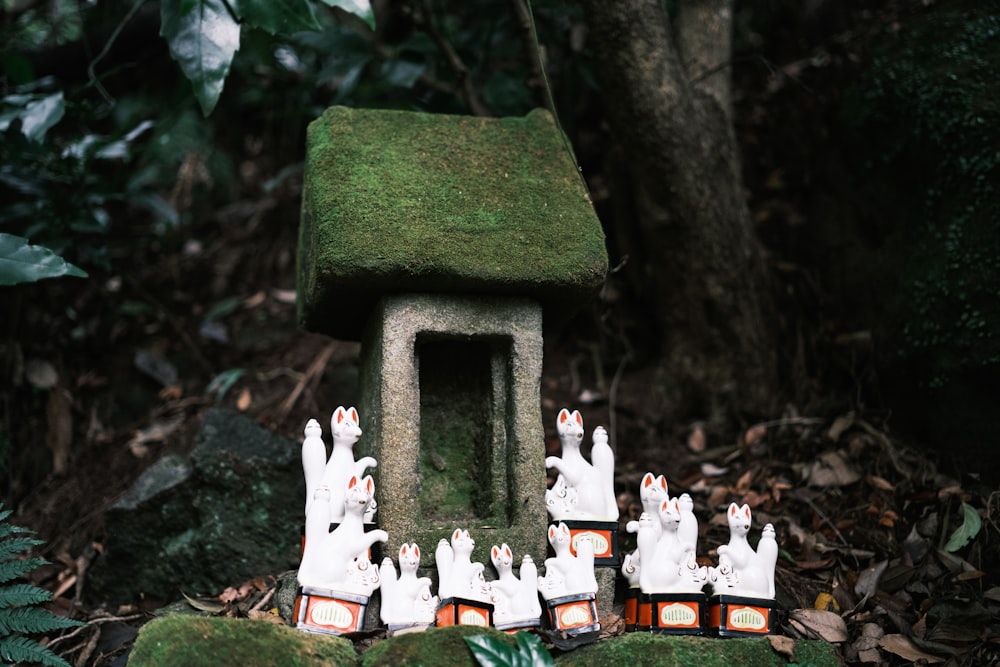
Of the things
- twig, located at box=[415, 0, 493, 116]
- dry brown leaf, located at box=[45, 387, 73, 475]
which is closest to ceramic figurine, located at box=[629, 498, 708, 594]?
twig, located at box=[415, 0, 493, 116]

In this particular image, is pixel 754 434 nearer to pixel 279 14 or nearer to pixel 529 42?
pixel 529 42

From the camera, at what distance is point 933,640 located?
285 cm

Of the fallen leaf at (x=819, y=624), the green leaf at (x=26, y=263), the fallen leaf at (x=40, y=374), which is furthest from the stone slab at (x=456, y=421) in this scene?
the fallen leaf at (x=40, y=374)

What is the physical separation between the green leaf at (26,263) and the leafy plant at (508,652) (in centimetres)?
192

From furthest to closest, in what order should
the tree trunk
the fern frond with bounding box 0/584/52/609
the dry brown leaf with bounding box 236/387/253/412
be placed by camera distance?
the dry brown leaf with bounding box 236/387/253/412, the tree trunk, the fern frond with bounding box 0/584/52/609

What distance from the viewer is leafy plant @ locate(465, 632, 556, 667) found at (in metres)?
2.31

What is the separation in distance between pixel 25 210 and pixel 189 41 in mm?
1979

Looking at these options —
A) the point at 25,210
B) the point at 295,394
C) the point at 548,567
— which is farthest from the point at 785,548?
the point at 25,210

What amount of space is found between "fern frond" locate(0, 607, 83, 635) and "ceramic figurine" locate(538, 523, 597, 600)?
1471mm

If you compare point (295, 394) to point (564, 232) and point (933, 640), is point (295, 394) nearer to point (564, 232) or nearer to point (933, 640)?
point (564, 232)

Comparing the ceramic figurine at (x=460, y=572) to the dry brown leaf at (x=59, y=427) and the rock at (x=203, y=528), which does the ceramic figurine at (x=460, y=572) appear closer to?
the rock at (x=203, y=528)

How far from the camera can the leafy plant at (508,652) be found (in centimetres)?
231

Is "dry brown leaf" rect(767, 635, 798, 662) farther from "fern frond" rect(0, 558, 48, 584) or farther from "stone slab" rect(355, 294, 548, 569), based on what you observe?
"fern frond" rect(0, 558, 48, 584)

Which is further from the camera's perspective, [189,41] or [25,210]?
[25,210]
